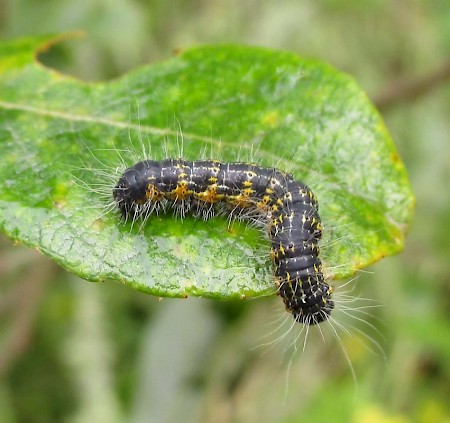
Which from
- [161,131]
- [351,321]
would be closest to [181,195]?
[161,131]

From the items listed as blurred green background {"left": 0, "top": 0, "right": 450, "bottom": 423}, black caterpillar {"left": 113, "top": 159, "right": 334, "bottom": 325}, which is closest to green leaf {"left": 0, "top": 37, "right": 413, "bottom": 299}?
black caterpillar {"left": 113, "top": 159, "right": 334, "bottom": 325}

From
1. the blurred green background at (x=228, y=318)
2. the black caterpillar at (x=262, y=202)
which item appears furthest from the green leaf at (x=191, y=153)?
the blurred green background at (x=228, y=318)

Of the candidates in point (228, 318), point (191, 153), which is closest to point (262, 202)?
point (191, 153)

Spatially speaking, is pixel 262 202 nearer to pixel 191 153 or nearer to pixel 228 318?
pixel 191 153

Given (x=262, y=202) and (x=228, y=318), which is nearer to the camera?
(x=262, y=202)

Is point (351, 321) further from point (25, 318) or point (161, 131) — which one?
point (161, 131)

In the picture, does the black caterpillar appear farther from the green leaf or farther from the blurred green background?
the blurred green background

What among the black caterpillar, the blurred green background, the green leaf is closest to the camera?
the green leaf

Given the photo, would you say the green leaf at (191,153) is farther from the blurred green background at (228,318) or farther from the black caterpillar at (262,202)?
the blurred green background at (228,318)
